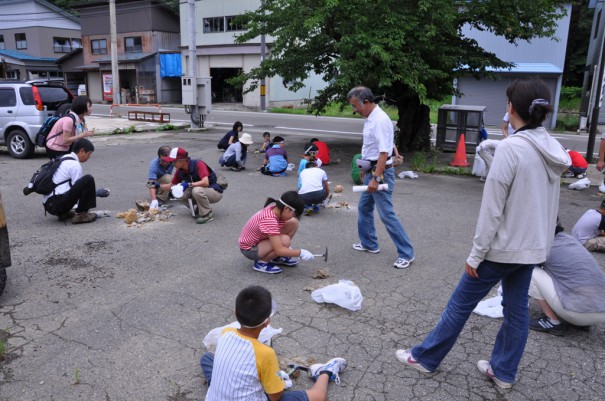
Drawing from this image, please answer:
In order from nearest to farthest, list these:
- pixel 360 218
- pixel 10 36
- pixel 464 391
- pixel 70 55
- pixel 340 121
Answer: pixel 464 391 < pixel 360 218 < pixel 340 121 < pixel 70 55 < pixel 10 36

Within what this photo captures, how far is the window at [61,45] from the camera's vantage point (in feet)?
149

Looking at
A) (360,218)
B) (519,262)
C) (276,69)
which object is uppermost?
(276,69)

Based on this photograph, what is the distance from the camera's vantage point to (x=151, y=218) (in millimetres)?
7215

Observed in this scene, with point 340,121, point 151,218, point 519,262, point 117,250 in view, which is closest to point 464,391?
point 519,262

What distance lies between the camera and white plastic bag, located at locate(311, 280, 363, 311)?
437 cm

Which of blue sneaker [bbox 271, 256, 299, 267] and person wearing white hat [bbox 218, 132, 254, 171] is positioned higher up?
person wearing white hat [bbox 218, 132, 254, 171]

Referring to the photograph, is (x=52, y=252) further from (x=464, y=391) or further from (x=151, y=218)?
(x=464, y=391)

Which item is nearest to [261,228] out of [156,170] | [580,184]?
[156,170]

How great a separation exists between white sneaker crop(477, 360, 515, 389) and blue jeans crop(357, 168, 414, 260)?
6.66 feet

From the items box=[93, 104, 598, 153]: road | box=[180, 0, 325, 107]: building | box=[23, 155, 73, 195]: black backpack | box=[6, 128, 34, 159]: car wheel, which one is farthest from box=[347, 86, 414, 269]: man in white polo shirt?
box=[180, 0, 325, 107]: building

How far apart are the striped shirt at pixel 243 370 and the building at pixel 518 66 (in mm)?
21403

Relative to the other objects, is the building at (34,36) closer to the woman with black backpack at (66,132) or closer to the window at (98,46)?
the window at (98,46)

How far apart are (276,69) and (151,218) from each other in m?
7.36

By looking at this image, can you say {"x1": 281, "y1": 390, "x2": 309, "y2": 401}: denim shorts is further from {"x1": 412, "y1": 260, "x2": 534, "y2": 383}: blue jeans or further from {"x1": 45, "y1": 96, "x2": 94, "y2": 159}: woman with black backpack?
{"x1": 45, "y1": 96, "x2": 94, "y2": 159}: woman with black backpack
